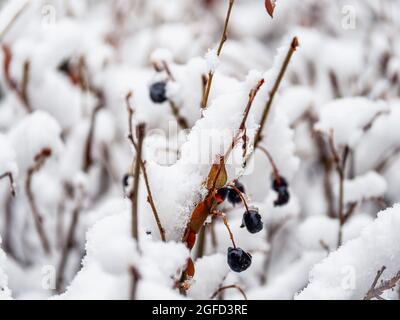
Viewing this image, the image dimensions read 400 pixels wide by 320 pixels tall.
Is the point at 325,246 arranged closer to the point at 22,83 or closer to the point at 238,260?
the point at 238,260

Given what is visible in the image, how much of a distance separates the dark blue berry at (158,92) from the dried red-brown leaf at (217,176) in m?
0.45

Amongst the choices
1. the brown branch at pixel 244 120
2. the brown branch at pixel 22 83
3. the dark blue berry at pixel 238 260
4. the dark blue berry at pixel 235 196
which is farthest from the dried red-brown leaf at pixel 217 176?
the brown branch at pixel 22 83

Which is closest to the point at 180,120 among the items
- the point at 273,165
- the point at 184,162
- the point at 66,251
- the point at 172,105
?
the point at 172,105

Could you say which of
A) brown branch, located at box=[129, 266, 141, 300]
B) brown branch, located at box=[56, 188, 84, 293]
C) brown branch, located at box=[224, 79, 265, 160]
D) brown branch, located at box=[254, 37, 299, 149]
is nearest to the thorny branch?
brown branch, located at box=[254, 37, 299, 149]

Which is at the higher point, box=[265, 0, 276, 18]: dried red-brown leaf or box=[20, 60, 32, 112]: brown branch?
box=[20, 60, 32, 112]: brown branch

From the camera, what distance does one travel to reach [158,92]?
4.16 ft

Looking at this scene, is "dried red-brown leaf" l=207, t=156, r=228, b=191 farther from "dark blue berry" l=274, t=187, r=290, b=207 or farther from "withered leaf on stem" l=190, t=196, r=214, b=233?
"dark blue berry" l=274, t=187, r=290, b=207

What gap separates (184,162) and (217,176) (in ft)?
0.33

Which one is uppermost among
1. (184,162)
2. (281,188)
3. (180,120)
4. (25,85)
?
(25,85)

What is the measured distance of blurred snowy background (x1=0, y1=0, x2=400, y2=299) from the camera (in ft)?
2.89

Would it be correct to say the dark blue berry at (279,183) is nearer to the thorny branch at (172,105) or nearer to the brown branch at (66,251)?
the thorny branch at (172,105)

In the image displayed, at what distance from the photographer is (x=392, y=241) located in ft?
2.89

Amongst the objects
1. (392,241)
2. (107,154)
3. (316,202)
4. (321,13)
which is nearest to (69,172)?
(107,154)

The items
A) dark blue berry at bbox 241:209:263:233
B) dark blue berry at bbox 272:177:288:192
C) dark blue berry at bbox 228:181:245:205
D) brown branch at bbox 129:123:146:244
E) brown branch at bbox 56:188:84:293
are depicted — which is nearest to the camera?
brown branch at bbox 129:123:146:244
